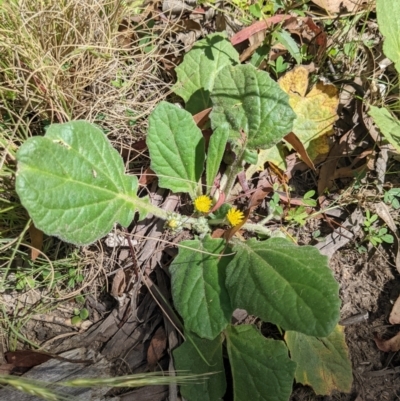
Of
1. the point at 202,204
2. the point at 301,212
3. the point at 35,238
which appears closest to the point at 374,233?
the point at 301,212

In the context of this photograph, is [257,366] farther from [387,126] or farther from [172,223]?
[387,126]

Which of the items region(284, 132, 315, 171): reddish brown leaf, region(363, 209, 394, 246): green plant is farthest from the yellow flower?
region(363, 209, 394, 246): green plant

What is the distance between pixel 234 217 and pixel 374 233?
54cm

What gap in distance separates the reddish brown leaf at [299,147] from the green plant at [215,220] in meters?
0.14

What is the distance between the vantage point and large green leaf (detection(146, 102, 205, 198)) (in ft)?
5.38

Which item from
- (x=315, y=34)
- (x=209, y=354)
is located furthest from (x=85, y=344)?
(x=315, y=34)


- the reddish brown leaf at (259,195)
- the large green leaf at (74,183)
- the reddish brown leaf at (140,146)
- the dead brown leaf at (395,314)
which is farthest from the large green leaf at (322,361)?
the reddish brown leaf at (140,146)

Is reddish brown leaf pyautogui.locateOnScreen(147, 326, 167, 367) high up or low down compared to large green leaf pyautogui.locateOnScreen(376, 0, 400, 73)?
down

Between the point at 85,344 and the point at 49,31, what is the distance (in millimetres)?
1085

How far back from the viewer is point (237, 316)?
172 centimetres

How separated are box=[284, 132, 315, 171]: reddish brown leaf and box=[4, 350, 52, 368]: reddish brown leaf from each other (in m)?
1.13

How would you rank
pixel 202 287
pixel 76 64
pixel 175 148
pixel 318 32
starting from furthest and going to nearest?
1. pixel 318 32
2. pixel 76 64
3. pixel 175 148
4. pixel 202 287

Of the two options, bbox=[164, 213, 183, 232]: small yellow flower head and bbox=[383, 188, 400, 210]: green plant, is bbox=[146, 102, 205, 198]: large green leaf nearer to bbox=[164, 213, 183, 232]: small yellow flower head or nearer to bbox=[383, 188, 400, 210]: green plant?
bbox=[164, 213, 183, 232]: small yellow flower head

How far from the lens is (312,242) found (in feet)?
5.99
